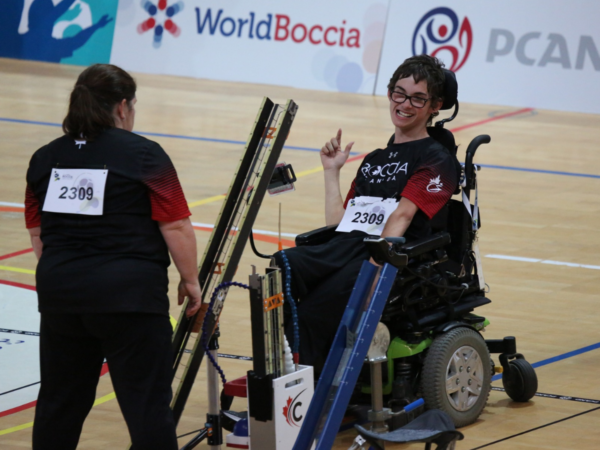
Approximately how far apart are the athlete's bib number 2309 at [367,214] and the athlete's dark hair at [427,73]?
0.48 m

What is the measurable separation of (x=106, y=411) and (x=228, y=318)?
4.69ft

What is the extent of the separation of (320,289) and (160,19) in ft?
40.5

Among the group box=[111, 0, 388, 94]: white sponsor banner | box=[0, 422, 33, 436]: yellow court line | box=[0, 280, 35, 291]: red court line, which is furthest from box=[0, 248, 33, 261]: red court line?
box=[111, 0, 388, 94]: white sponsor banner

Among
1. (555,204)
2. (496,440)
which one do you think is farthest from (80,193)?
(555,204)

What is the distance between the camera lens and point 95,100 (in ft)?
10.5

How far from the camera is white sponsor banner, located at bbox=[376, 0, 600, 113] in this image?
44.0ft

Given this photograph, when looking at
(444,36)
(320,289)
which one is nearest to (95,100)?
(320,289)

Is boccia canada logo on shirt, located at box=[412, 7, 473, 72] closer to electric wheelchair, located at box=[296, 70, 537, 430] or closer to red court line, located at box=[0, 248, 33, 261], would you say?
red court line, located at box=[0, 248, 33, 261]

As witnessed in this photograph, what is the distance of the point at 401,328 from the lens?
418cm

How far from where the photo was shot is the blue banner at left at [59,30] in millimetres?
16078

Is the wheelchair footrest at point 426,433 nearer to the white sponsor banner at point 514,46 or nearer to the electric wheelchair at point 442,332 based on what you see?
the electric wheelchair at point 442,332

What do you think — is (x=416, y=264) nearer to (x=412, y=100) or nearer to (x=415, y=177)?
(x=415, y=177)

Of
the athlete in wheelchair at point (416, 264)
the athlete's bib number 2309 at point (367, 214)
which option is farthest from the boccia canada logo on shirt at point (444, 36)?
the athlete's bib number 2309 at point (367, 214)

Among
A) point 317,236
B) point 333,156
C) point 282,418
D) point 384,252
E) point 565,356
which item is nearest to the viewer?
point 384,252
